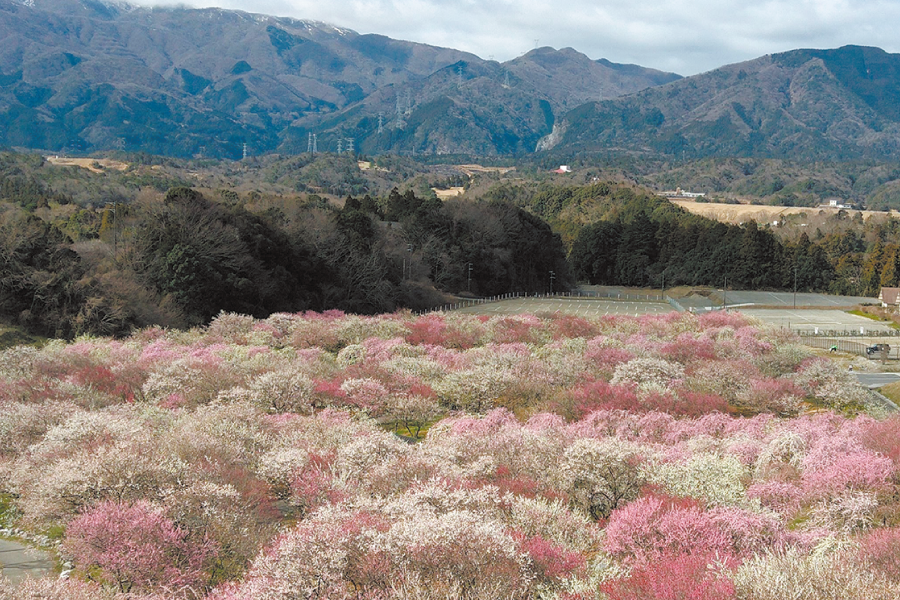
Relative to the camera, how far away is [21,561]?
1124 centimetres

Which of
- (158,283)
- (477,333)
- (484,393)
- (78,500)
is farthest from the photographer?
(158,283)

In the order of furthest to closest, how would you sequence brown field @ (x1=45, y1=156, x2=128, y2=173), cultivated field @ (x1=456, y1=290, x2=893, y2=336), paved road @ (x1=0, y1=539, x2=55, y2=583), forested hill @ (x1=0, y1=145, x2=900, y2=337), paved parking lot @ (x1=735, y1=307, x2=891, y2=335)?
brown field @ (x1=45, y1=156, x2=128, y2=173) < cultivated field @ (x1=456, y1=290, x2=893, y2=336) < paved parking lot @ (x1=735, y1=307, x2=891, y2=335) < forested hill @ (x1=0, y1=145, x2=900, y2=337) < paved road @ (x1=0, y1=539, x2=55, y2=583)

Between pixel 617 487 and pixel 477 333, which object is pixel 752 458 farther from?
pixel 477 333

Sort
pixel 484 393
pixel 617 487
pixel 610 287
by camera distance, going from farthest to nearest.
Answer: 1. pixel 610 287
2. pixel 484 393
3. pixel 617 487

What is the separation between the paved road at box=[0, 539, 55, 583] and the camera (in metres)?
10.7

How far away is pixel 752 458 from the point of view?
1455 centimetres

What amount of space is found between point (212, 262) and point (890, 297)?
203 feet

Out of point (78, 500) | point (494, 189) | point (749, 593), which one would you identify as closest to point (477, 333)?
point (78, 500)

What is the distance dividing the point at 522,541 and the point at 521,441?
4785mm

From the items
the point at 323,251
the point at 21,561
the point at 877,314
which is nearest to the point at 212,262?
the point at 323,251

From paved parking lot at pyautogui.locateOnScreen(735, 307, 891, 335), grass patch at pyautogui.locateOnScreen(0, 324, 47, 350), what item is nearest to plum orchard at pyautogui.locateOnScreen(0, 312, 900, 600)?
grass patch at pyautogui.locateOnScreen(0, 324, 47, 350)

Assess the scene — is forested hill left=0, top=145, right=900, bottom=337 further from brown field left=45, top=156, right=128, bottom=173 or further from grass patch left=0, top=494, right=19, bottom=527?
grass patch left=0, top=494, right=19, bottom=527

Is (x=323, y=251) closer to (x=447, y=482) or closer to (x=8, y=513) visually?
(x=8, y=513)

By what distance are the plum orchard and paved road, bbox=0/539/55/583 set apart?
0.48 meters
